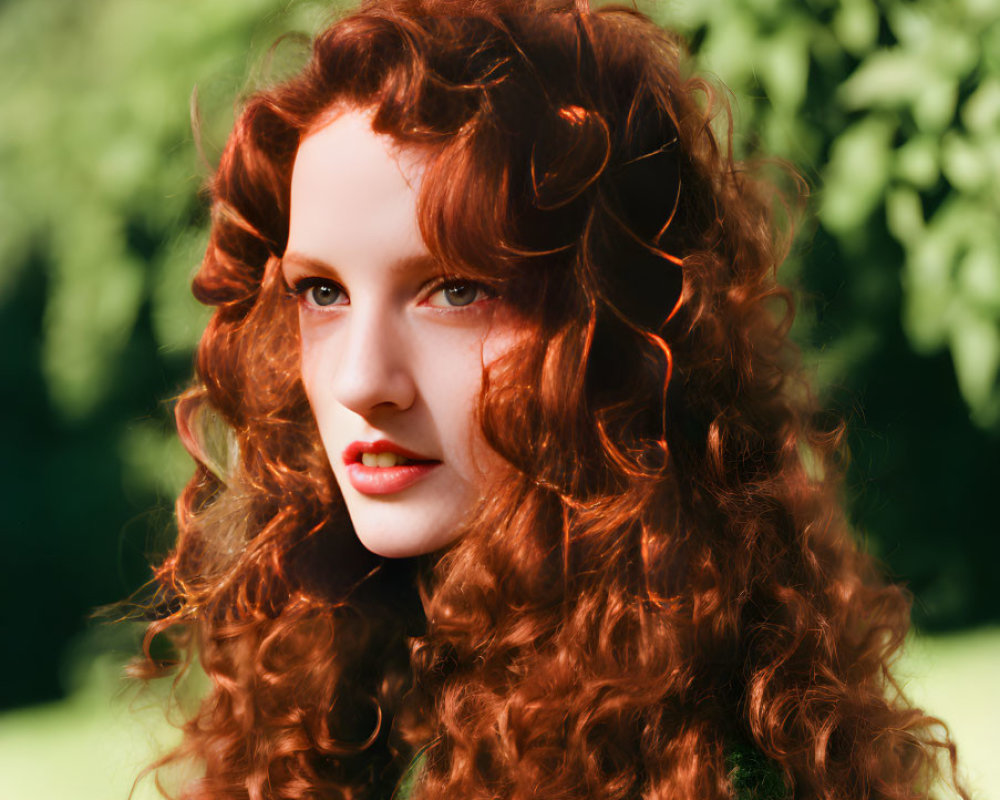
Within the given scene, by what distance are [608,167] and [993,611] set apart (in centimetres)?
170

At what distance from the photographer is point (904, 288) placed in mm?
2049

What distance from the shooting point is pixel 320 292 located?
123cm

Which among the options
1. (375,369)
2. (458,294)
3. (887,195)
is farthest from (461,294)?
(887,195)

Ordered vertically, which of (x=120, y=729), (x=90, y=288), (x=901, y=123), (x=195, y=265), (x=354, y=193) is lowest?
(x=120, y=729)

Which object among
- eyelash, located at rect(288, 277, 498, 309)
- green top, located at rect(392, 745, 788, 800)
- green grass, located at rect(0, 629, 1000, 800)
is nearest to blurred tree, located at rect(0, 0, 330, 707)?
green grass, located at rect(0, 629, 1000, 800)

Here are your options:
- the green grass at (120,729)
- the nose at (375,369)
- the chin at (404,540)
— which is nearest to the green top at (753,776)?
the chin at (404,540)

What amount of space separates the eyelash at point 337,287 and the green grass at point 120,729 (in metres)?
0.84

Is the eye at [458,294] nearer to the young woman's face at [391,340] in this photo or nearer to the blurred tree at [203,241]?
the young woman's face at [391,340]

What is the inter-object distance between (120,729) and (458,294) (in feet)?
4.15

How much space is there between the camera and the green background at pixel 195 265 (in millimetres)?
1863

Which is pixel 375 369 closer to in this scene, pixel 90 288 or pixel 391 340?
pixel 391 340

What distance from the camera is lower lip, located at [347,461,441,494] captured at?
3.81ft

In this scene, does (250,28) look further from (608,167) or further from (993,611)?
(993,611)

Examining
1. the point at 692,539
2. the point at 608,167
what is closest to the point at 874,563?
the point at 692,539
